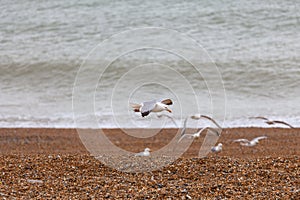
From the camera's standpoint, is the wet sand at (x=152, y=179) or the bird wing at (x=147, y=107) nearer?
the wet sand at (x=152, y=179)

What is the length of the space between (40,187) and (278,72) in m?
16.4

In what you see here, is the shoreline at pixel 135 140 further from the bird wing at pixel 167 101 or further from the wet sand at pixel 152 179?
the bird wing at pixel 167 101

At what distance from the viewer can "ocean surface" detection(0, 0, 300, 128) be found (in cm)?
1809

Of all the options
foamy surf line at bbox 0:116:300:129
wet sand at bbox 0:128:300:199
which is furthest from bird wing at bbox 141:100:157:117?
foamy surf line at bbox 0:116:300:129

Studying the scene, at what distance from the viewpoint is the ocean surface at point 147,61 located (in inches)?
712

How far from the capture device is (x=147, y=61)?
1008 inches

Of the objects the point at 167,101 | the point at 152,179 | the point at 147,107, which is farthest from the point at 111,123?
the point at 147,107

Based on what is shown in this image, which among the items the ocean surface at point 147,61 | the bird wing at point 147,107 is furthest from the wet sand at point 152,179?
the ocean surface at point 147,61

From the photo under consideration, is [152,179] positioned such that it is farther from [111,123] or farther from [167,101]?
[111,123]

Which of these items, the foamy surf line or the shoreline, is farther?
the foamy surf line

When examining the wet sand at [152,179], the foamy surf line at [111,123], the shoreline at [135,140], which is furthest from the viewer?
the foamy surf line at [111,123]

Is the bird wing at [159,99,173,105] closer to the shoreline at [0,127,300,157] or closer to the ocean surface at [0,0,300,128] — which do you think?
the ocean surface at [0,0,300,128]

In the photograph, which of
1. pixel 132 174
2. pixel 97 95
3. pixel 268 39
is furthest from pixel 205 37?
pixel 132 174

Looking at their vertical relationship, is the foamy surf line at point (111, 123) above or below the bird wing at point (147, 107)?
below
